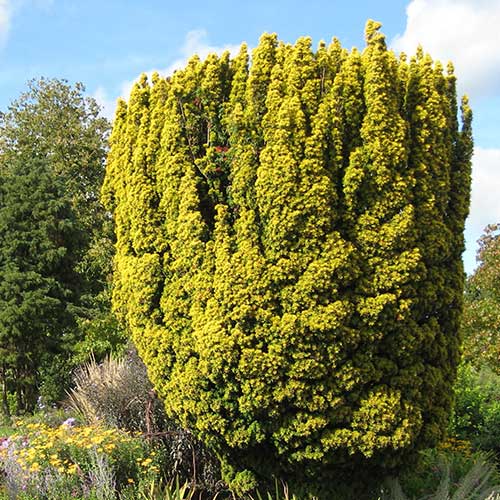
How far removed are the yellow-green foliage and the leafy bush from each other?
10.3 feet

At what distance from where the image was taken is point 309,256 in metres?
5.64

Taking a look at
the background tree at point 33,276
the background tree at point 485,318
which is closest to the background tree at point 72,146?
the background tree at point 33,276

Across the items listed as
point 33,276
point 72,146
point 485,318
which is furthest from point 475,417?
point 72,146

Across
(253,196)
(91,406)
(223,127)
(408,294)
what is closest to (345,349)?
(408,294)

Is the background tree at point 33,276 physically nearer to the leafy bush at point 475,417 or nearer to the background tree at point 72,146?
the background tree at point 72,146

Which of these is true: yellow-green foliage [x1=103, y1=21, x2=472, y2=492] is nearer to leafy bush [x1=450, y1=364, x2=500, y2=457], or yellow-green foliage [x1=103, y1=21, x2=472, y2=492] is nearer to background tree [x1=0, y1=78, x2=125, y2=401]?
leafy bush [x1=450, y1=364, x2=500, y2=457]

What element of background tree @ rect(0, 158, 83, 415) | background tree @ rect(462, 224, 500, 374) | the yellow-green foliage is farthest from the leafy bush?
background tree @ rect(0, 158, 83, 415)

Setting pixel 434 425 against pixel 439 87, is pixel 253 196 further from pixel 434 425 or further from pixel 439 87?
pixel 434 425

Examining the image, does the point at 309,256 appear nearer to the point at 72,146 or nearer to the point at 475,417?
the point at 475,417

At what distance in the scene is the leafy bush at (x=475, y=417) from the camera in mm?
9266

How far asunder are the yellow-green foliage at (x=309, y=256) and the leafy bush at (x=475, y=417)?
3.15 m

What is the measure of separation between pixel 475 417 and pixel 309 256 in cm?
534

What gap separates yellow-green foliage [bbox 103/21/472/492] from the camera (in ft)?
18.5

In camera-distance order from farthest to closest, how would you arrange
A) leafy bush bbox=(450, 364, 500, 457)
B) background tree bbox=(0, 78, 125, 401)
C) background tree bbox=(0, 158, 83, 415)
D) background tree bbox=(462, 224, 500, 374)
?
background tree bbox=(0, 78, 125, 401)
background tree bbox=(0, 158, 83, 415)
background tree bbox=(462, 224, 500, 374)
leafy bush bbox=(450, 364, 500, 457)
